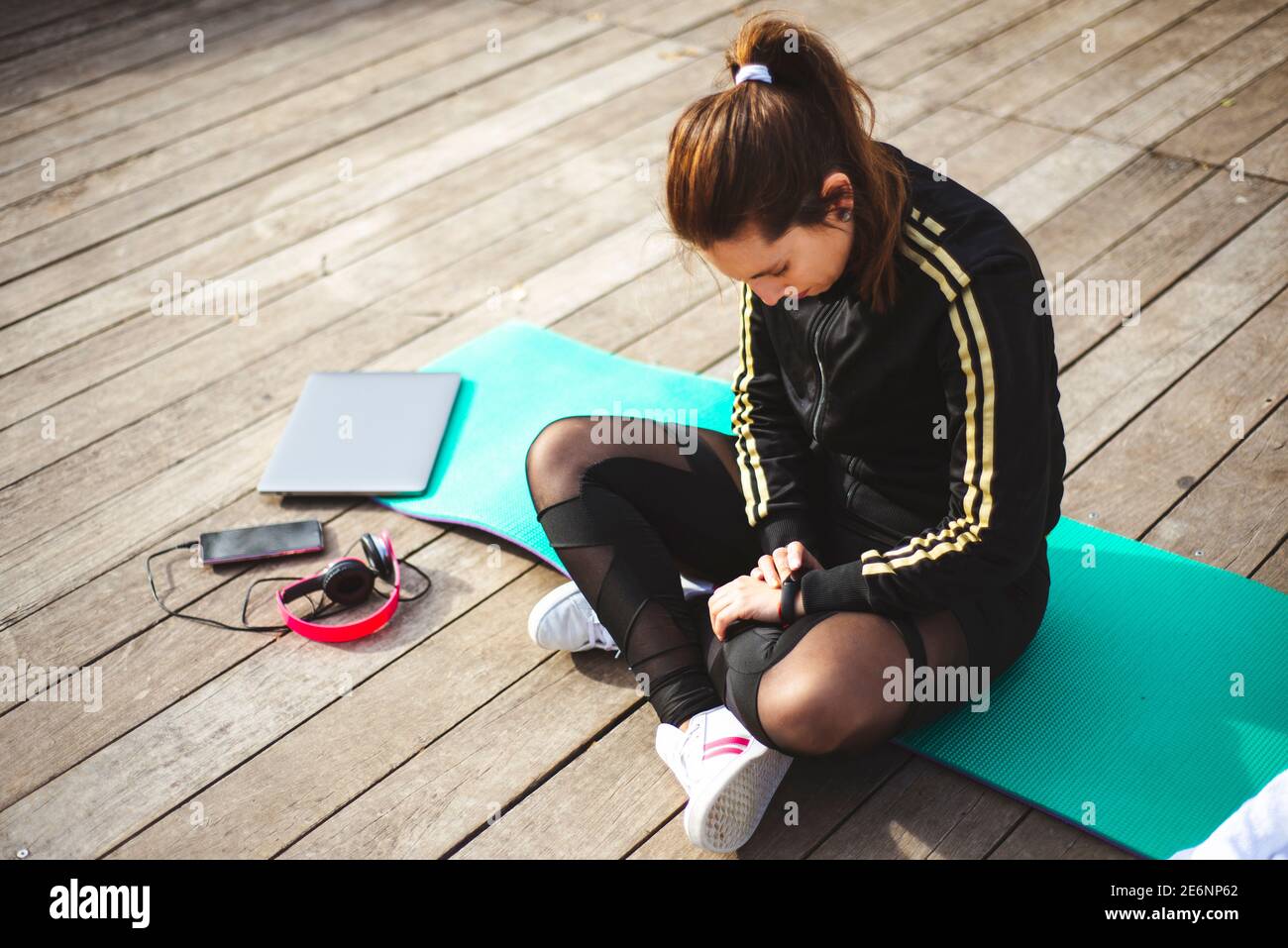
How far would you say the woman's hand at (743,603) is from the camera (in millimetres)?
1561

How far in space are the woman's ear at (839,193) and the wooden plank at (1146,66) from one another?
7.05 feet

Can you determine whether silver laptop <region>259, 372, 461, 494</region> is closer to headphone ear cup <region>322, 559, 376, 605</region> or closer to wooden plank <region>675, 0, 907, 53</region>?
headphone ear cup <region>322, 559, 376, 605</region>

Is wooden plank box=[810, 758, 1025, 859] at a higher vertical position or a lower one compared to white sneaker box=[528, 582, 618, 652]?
lower

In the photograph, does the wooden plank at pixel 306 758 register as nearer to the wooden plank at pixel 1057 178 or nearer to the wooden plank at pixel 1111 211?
the wooden plank at pixel 1111 211

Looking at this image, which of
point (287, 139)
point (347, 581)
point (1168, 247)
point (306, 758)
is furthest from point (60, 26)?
point (1168, 247)

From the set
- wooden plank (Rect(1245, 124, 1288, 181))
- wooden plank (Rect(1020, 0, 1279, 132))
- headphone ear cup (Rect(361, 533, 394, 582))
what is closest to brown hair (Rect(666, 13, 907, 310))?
headphone ear cup (Rect(361, 533, 394, 582))

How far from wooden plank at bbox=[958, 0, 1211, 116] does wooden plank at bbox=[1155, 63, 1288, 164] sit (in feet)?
1.32

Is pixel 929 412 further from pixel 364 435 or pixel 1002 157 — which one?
pixel 1002 157

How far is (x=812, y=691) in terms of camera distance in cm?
144

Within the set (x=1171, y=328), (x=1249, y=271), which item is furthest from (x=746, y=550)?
(x=1249, y=271)

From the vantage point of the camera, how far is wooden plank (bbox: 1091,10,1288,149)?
315 centimetres

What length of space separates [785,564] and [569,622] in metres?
0.38

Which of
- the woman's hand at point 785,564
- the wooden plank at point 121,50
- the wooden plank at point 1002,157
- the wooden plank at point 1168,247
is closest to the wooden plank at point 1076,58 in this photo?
the wooden plank at point 1002,157

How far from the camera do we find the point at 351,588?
75.4 inches
